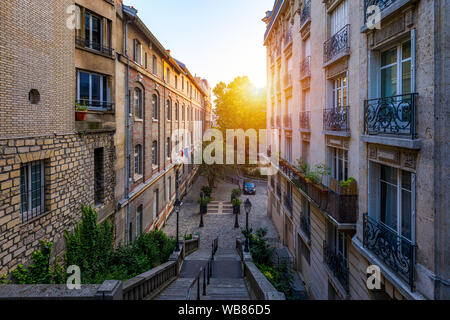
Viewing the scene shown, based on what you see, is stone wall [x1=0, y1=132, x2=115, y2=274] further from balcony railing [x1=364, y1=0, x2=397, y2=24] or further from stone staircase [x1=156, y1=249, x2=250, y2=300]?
balcony railing [x1=364, y1=0, x2=397, y2=24]

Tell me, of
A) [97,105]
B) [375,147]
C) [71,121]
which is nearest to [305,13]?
[375,147]

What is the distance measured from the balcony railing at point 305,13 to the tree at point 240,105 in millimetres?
30874

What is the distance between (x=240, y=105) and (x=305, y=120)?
3306cm

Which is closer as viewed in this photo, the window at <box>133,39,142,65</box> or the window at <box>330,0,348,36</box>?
the window at <box>330,0,348,36</box>

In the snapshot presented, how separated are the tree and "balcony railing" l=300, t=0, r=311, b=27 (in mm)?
30874

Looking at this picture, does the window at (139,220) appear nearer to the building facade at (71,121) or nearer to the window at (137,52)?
the building facade at (71,121)

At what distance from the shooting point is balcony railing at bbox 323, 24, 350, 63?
8234mm

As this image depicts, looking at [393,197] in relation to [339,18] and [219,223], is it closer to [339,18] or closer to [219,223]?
[339,18]

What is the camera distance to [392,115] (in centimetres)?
576

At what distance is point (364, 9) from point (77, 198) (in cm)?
1037

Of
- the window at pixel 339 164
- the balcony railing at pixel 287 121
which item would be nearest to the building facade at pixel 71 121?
the balcony railing at pixel 287 121

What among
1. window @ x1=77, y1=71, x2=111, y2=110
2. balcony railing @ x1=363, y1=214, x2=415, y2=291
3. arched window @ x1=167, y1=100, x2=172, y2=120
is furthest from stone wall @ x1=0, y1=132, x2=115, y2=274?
arched window @ x1=167, y1=100, x2=172, y2=120

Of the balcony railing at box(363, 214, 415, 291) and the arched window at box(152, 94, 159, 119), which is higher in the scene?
the arched window at box(152, 94, 159, 119)

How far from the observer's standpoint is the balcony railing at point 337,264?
827 centimetres
